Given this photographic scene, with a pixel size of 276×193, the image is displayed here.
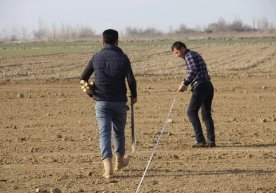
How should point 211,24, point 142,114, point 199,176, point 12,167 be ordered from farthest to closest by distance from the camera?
point 211,24 → point 142,114 → point 12,167 → point 199,176

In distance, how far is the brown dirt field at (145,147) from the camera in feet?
28.1

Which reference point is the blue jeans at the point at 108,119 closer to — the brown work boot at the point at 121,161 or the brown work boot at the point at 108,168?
the brown work boot at the point at 108,168

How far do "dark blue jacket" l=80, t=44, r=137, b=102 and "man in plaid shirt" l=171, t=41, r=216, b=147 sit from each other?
2.40 metres

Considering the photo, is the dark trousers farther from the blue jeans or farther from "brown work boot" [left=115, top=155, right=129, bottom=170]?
the blue jeans

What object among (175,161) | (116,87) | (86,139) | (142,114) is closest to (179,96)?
(142,114)

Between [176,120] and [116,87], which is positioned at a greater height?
[116,87]

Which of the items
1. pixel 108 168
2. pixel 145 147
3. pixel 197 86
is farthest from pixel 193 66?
pixel 108 168

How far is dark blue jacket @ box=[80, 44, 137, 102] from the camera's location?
876 centimetres

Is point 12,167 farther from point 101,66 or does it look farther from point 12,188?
point 101,66

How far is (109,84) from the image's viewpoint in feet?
28.9

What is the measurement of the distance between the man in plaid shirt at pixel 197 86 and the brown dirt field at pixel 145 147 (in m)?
0.26

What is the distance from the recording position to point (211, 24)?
7441 inches

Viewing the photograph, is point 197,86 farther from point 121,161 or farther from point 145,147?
point 121,161

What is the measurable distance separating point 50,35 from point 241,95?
182 meters
